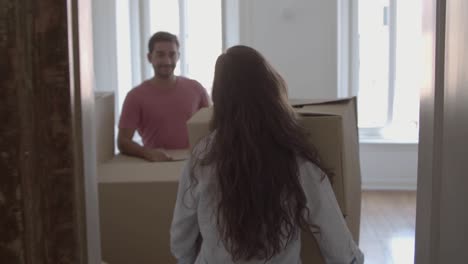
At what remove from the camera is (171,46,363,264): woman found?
162 centimetres

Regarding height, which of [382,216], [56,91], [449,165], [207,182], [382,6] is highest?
[382,6]

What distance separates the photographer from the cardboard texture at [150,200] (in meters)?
1.83

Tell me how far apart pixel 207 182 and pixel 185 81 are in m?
1.77

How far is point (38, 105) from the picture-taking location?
3.44 ft

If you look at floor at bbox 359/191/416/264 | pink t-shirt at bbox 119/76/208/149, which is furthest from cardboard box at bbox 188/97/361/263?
floor at bbox 359/191/416/264

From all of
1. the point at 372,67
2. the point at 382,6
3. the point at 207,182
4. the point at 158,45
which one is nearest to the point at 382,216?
the point at 372,67

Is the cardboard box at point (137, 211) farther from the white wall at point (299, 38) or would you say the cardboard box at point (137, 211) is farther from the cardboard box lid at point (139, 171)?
the white wall at point (299, 38)

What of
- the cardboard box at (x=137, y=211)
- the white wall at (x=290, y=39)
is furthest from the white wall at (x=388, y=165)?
the cardboard box at (x=137, y=211)

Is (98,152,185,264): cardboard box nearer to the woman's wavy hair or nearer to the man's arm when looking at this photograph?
the man's arm

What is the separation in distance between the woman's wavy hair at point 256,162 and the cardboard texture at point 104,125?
3.07 ft

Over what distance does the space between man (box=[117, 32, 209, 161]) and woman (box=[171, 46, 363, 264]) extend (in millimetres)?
1446

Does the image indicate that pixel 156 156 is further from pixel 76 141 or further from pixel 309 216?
pixel 76 141

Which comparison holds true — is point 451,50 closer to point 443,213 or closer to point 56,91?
point 443,213

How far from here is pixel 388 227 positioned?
14.7 feet
